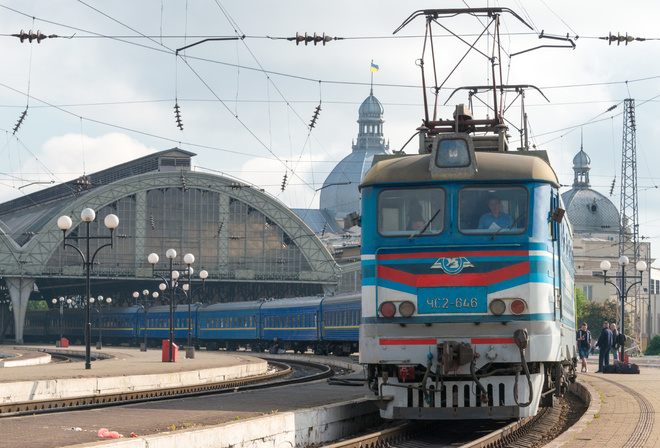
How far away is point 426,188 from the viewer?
1565cm

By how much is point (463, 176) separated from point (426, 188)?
2.03ft

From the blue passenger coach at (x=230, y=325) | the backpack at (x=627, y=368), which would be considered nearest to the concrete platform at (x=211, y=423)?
the backpack at (x=627, y=368)

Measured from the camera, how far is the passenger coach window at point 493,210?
15.4 meters

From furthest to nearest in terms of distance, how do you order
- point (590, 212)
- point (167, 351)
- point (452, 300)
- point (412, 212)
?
point (590, 212), point (167, 351), point (412, 212), point (452, 300)

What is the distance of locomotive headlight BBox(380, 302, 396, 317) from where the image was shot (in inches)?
602

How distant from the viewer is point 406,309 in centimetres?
1522

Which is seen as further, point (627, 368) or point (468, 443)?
point (627, 368)

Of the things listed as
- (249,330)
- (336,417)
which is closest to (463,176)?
(336,417)

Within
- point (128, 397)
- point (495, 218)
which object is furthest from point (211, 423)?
point (128, 397)

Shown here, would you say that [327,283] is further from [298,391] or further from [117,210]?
[298,391]

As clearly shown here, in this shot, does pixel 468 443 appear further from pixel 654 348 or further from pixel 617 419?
pixel 654 348

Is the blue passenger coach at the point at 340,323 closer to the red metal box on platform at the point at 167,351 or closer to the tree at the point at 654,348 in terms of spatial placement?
the red metal box on platform at the point at 167,351

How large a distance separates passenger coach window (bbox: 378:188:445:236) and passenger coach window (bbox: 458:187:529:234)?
1.15ft

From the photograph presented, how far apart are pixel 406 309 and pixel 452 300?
728 mm
